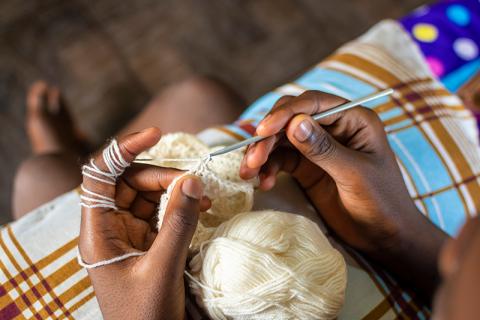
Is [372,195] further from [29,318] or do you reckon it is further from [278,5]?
[278,5]

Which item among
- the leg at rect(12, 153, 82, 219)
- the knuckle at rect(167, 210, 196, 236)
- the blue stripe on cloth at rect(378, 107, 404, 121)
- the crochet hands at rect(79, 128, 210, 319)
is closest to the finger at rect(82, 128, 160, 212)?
the crochet hands at rect(79, 128, 210, 319)

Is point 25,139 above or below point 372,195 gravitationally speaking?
above

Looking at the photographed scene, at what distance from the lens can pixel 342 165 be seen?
2.11ft

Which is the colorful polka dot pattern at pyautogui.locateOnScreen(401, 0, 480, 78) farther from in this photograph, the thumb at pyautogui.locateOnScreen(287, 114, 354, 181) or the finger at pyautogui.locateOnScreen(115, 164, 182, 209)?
the finger at pyautogui.locateOnScreen(115, 164, 182, 209)

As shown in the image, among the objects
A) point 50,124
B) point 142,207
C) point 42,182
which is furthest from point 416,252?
point 50,124

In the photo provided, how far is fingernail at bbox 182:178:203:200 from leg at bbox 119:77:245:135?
50 cm

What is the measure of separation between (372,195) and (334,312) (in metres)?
0.18

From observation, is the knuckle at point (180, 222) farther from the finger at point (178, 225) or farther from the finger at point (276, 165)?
the finger at point (276, 165)

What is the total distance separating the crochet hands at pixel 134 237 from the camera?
542 mm

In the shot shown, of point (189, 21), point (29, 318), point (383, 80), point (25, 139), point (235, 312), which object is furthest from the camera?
point (189, 21)

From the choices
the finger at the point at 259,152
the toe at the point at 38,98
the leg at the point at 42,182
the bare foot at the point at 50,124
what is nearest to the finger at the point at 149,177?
the finger at the point at 259,152

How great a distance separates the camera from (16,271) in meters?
0.73

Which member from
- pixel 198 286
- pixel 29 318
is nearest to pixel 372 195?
pixel 198 286

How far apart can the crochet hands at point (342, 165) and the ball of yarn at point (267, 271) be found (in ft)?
0.32
